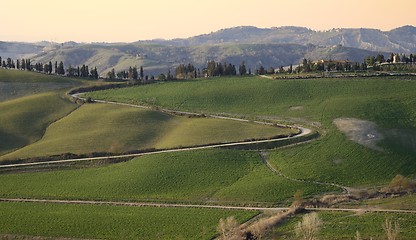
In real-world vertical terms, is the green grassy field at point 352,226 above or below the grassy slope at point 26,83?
below

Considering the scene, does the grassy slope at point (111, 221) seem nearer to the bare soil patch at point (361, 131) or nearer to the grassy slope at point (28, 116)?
the bare soil patch at point (361, 131)

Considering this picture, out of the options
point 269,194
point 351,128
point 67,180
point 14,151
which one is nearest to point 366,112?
point 351,128

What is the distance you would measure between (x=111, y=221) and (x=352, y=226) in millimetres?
30322

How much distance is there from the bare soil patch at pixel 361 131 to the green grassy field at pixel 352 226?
31941mm

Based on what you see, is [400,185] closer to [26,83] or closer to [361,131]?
[361,131]

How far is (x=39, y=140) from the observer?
377ft

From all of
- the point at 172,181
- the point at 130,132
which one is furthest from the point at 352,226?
the point at 130,132

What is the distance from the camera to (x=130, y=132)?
114125 millimetres

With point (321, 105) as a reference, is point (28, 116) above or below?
below

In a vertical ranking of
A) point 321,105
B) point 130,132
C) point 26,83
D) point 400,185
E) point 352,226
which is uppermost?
point 26,83

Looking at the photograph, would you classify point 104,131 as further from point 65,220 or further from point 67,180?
point 65,220

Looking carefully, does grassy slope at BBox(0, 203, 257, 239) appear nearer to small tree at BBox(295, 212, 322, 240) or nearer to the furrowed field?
the furrowed field

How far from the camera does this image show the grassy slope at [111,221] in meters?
64.6

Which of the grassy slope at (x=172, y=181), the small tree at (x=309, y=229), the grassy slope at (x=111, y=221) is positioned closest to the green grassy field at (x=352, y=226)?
the small tree at (x=309, y=229)
